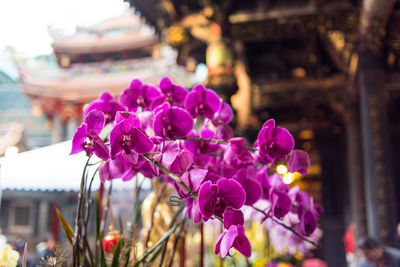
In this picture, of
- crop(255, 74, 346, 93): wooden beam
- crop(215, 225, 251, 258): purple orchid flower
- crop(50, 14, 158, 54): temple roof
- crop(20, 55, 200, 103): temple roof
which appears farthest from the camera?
crop(50, 14, 158, 54): temple roof

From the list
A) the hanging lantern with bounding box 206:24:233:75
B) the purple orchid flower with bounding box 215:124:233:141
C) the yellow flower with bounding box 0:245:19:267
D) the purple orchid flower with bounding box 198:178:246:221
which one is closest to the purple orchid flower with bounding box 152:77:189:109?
the purple orchid flower with bounding box 215:124:233:141

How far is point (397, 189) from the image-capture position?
23.0ft

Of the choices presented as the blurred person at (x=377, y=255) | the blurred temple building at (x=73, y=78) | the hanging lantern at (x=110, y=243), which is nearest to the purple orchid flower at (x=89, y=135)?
the hanging lantern at (x=110, y=243)

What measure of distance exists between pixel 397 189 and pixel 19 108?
13637mm

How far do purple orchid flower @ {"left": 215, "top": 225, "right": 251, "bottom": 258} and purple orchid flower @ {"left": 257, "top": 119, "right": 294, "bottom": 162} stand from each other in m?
0.16

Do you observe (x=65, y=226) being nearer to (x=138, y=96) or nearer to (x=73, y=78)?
(x=138, y=96)

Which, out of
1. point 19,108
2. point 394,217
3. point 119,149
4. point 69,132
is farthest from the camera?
point 19,108

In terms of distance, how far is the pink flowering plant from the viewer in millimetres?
530

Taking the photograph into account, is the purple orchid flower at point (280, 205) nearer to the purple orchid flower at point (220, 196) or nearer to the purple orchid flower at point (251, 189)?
the purple orchid flower at point (251, 189)

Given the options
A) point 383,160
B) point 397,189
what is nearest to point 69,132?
point 397,189

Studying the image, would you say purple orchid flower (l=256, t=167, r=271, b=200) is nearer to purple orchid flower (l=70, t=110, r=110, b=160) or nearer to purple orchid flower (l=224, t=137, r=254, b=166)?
purple orchid flower (l=224, t=137, r=254, b=166)

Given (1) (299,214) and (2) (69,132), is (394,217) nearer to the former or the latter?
(1) (299,214)

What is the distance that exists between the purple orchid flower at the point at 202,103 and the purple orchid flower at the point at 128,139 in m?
0.19

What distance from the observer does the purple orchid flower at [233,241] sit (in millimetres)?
493
